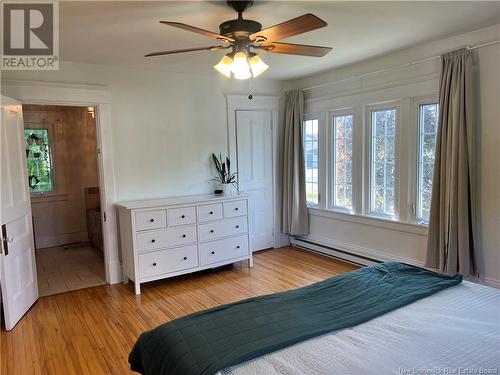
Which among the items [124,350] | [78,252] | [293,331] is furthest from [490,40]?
[78,252]

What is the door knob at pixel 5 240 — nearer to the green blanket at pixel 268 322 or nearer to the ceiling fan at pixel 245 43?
the green blanket at pixel 268 322

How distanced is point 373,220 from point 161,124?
2807 mm

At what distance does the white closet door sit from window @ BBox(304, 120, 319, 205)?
0.53m

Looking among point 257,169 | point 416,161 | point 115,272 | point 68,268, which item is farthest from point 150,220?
point 416,161

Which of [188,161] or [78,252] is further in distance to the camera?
[78,252]

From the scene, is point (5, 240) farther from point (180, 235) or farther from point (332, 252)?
point (332, 252)

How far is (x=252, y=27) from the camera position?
94.0 inches

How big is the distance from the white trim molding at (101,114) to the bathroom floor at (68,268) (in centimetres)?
38

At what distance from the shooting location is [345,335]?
5.46ft

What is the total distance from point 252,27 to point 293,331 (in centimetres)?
187

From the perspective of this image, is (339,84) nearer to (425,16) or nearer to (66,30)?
(425,16)

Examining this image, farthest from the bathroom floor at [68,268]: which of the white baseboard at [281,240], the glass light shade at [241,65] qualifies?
the glass light shade at [241,65]

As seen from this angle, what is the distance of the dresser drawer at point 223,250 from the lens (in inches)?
167

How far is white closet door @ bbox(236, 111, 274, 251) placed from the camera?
507cm
